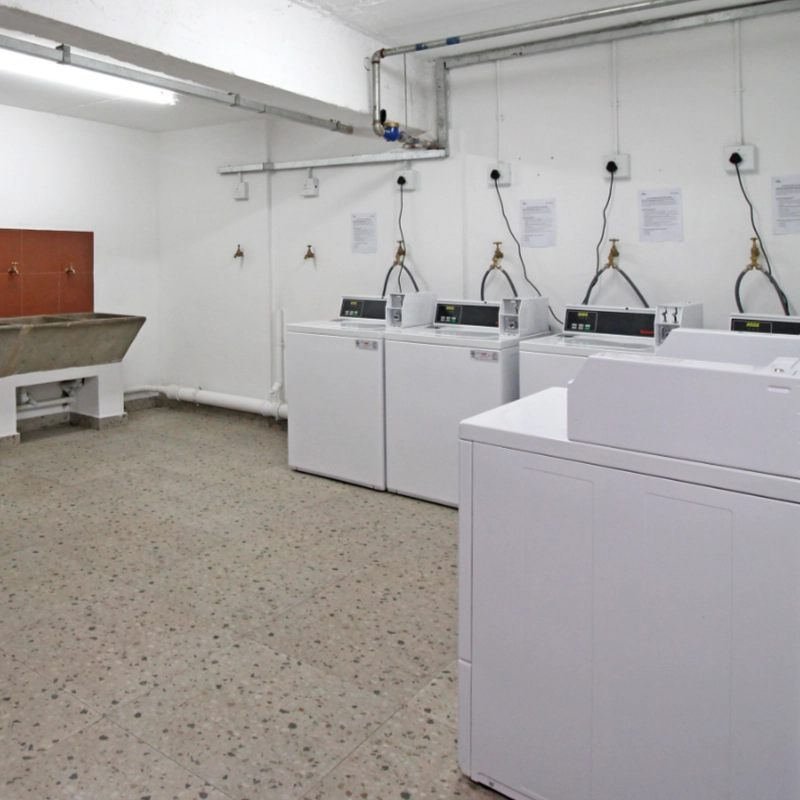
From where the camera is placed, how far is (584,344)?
11.1ft

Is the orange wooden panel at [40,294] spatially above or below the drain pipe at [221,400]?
above

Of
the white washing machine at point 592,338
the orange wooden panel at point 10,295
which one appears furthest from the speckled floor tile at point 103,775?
the orange wooden panel at point 10,295

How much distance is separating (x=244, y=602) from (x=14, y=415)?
2952 mm

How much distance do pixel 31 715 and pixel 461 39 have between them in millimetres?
3249

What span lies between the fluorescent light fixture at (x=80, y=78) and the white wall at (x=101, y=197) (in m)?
0.90

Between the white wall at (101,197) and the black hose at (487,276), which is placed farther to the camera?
the white wall at (101,197)

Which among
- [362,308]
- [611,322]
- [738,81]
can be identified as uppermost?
[738,81]

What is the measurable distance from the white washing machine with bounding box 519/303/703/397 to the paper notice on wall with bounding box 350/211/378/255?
1574 mm

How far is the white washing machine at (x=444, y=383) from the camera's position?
3482mm

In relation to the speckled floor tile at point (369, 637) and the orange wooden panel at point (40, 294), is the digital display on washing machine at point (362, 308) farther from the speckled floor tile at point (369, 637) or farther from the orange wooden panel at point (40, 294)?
the orange wooden panel at point (40, 294)

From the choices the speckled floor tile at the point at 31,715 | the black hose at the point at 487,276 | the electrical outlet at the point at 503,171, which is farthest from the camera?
the black hose at the point at 487,276

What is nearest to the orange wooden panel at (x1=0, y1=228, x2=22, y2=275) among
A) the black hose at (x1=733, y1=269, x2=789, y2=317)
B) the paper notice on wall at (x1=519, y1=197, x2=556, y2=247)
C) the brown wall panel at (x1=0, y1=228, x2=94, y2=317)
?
the brown wall panel at (x1=0, y1=228, x2=94, y2=317)

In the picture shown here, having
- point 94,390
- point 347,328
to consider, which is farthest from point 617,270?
point 94,390

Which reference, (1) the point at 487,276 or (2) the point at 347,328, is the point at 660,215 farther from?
(2) the point at 347,328
